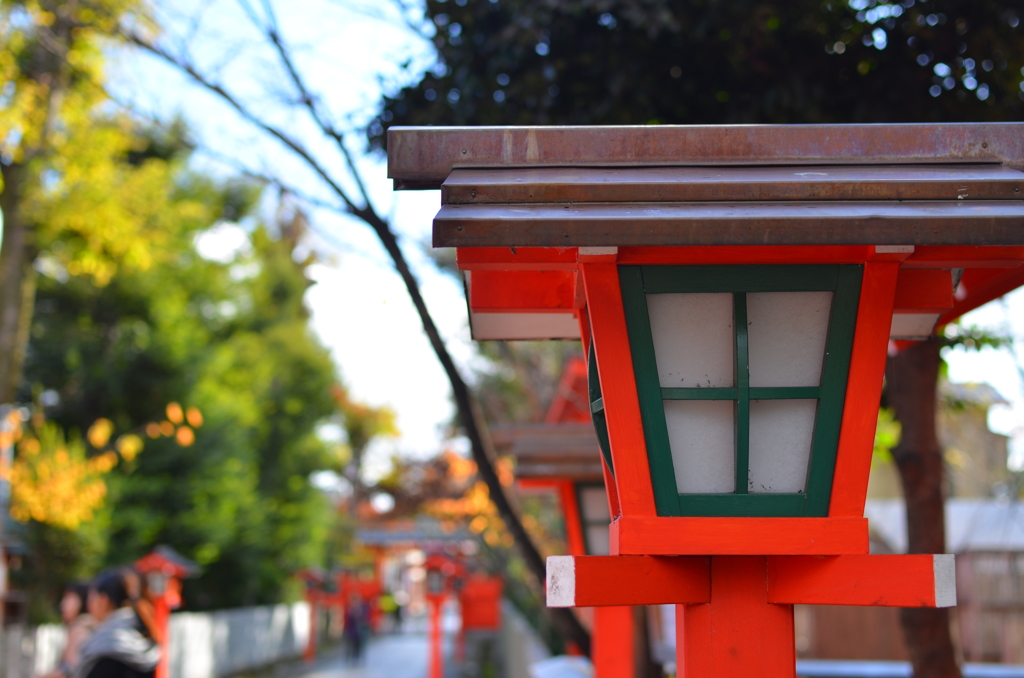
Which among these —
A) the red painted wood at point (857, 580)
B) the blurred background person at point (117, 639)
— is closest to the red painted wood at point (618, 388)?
the red painted wood at point (857, 580)

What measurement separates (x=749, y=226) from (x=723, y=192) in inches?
5.8

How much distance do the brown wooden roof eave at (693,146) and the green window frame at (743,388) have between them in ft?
1.06

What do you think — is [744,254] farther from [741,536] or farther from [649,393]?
[741,536]

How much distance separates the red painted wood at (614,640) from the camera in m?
5.83

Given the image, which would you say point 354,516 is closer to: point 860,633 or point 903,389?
point 860,633

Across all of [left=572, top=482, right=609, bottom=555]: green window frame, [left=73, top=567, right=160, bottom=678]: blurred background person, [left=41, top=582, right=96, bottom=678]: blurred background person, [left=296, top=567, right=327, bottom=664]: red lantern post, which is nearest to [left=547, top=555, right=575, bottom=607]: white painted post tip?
[left=73, top=567, right=160, bottom=678]: blurred background person

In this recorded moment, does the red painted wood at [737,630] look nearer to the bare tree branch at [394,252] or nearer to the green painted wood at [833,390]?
the green painted wood at [833,390]

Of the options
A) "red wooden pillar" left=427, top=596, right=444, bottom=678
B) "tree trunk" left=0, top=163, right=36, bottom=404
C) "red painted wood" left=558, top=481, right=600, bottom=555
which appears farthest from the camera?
"red wooden pillar" left=427, top=596, right=444, bottom=678

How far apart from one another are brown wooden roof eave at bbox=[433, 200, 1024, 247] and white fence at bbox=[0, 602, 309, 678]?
12.2m

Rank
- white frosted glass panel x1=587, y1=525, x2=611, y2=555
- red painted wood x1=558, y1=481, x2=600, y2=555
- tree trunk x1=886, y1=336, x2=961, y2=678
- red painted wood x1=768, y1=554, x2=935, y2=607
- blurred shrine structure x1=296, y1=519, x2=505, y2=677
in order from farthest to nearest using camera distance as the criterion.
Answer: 1. blurred shrine structure x1=296, y1=519, x2=505, y2=677
2. red painted wood x1=558, y1=481, x2=600, y2=555
3. white frosted glass panel x1=587, y1=525, x2=611, y2=555
4. tree trunk x1=886, y1=336, x2=961, y2=678
5. red painted wood x1=768, y1=554, x2=935, y2=607

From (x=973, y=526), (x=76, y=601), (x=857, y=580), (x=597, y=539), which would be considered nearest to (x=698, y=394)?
(x=857, y=580)

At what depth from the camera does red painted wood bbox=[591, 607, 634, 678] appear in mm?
5828

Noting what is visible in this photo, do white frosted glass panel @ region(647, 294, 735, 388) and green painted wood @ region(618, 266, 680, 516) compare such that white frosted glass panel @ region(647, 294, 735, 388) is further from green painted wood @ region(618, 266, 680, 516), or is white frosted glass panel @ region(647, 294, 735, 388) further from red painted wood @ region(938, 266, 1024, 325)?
red painted wood @ region(938, 266, 1024, 325)

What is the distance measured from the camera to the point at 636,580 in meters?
2.47
